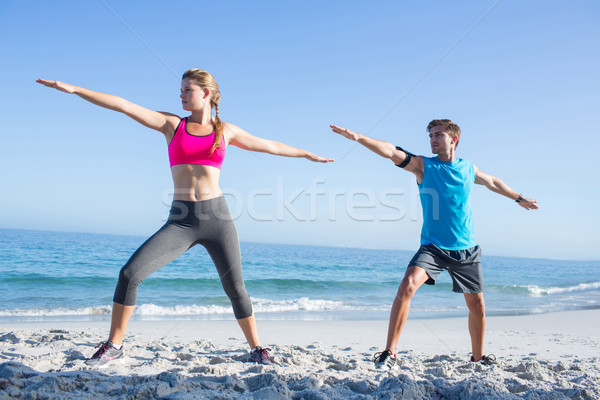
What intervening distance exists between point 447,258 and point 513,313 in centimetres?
672

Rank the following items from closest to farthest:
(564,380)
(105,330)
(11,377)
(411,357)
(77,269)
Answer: (11,377) < (564,380) < (411,357) < (105,330) < (77,269)

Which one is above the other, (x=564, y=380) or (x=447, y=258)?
(x=447, y=258)

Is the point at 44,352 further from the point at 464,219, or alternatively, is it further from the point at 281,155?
the point at 464,219

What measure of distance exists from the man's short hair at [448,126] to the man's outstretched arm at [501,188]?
401mm

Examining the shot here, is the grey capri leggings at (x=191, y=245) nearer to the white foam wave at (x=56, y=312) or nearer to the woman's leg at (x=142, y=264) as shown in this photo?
the woman's leg at (x=142, y=264)

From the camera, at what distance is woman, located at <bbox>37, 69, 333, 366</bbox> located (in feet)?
10.2

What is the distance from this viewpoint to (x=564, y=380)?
3068 millimetres

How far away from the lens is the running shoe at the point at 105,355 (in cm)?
308

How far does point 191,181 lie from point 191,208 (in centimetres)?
19

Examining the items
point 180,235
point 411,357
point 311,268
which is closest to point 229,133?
point 180,235

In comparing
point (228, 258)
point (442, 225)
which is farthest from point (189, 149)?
point (442, 225)

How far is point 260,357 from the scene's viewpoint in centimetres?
344

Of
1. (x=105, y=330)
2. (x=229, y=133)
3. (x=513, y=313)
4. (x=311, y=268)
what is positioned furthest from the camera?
(x=311, y=268)

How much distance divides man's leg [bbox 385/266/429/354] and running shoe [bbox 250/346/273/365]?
3.08ft
